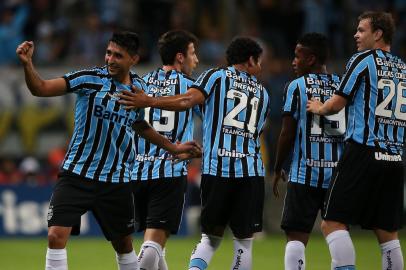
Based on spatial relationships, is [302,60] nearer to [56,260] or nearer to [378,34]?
[378,34]

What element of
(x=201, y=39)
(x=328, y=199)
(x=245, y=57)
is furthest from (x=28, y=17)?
(x=328, y=199)

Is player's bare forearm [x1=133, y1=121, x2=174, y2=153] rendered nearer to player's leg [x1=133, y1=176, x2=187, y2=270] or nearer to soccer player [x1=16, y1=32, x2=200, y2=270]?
soccer player [x1=16, y1=32, x2=200, y2=270]

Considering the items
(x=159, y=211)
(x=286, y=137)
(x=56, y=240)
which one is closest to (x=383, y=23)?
(x=286, y=137)

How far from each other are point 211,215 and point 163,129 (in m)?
0.97

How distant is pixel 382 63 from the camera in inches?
342

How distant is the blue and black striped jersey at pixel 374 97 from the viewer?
340 inches

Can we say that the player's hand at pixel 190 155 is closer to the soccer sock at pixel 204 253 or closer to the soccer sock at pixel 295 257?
the soccer sock at pixel 204 253

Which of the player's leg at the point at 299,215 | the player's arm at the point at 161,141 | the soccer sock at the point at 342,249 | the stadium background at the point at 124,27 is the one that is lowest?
the soccer sock at the point at 342,249

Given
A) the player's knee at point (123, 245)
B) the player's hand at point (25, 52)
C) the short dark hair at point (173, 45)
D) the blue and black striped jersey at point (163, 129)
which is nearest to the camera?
the player's hand at point (25, 52)

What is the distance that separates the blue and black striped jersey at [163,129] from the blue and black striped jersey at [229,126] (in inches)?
18.6

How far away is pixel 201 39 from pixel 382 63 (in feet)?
33.3

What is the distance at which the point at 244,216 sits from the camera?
9.32m

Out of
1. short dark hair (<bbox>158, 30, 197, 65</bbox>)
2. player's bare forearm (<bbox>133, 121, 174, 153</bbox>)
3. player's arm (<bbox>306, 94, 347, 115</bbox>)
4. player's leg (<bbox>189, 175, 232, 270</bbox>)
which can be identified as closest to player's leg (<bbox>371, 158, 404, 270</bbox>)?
player's arm (<bbox>306, 94, 347, 115</bbox>)

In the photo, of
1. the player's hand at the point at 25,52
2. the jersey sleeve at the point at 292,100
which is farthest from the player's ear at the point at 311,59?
the player's hand at the point at 25,52
